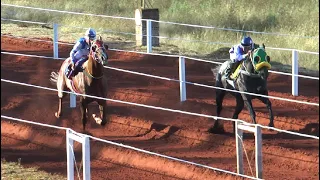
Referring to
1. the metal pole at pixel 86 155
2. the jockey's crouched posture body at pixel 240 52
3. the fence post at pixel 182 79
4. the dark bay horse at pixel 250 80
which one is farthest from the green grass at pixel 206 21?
the metal pole at pixel 86 155

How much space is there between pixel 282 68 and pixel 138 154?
8.46m

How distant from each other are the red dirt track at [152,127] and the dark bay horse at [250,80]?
21.0 inches

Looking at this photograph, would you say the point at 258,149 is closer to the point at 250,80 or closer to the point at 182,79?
the point at 250,80

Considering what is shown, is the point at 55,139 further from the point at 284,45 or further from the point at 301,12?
the point at 301,12

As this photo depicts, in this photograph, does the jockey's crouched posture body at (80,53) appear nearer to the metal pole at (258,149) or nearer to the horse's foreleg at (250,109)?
the horse's foreleg at (250,109)

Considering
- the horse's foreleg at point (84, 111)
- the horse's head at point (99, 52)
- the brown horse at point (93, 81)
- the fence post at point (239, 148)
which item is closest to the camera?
the fence post at point (239, 148)

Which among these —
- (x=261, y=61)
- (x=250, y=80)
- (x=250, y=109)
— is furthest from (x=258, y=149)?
(x=250, y=80)

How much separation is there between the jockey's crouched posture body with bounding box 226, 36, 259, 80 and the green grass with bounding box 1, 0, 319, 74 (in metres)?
7.02

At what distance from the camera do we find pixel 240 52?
52.9 ft

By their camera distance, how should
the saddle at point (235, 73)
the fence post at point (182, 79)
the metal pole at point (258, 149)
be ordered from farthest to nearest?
the fence post at point (182, 79)
the saddle at point (235, 73)
the metal pole at point (258, 149)

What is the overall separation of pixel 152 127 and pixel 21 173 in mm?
4075

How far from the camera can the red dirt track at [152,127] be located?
1416cm

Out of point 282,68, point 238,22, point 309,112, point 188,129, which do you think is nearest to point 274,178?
point 188,129

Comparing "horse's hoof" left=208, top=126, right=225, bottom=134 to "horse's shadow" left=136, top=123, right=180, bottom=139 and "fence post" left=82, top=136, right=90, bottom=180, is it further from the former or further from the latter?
"fence post" left=82, top=136, right=90, bottom=180
